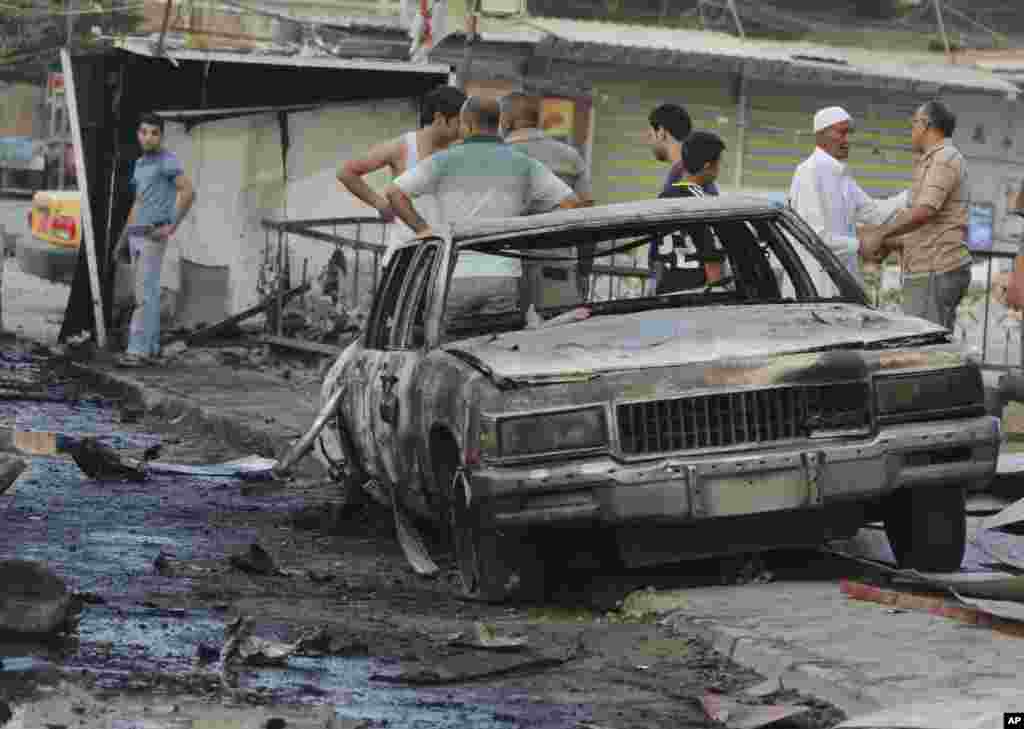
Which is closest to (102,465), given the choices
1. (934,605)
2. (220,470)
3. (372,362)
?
(220,470)

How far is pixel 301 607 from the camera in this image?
780 cm

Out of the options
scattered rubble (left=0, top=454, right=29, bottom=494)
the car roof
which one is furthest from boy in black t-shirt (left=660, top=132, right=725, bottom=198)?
scattered rubble (left=0, top=454, right=29, bottom=494)

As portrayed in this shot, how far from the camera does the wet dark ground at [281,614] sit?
6.16 meters

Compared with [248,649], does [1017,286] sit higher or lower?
higher

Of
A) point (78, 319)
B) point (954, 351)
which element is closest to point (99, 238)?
point (78, 319)

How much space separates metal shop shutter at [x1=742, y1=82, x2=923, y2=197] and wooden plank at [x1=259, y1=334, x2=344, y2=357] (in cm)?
1833

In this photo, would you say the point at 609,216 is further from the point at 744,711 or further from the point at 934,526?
the point at 744,711

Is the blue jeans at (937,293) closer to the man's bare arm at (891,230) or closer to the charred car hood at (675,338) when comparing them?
the man's bare arm at (891,230)

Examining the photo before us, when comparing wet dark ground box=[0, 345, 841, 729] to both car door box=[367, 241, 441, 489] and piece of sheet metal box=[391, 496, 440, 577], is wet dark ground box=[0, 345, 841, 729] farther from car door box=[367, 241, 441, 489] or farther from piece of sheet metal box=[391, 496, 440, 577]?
car door box=[367, 241, 441, 489]

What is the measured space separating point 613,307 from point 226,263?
40.4 ft

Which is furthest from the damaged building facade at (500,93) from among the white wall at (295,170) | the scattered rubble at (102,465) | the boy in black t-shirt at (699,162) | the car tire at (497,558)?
the car tire at (497,558)

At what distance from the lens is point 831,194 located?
38.0 feet

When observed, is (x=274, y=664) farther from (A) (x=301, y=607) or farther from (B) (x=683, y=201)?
(B) (x=683, y=201)

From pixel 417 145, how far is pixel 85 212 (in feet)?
26.9
